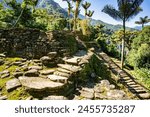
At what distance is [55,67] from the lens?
10.5 m

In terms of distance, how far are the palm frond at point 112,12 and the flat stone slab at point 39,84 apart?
9199 millimetres

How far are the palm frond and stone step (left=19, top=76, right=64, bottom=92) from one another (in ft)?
30.2

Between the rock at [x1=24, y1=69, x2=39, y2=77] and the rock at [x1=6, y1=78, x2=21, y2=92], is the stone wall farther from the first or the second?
the rock at [x1=6, y1=78, x2=21, y2=92]

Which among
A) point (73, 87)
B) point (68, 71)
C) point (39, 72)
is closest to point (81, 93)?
point (73, 87)

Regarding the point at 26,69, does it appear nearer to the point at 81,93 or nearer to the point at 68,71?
the point at 68,71

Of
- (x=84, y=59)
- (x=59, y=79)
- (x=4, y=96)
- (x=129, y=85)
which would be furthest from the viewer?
(x=129, y=85)

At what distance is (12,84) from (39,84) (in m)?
0.94

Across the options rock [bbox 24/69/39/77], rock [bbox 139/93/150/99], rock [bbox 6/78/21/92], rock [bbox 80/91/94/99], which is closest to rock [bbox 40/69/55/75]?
rock [bbox 24/69/39/77]

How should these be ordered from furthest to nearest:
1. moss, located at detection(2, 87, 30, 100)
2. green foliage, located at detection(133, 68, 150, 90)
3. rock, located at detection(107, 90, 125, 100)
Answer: green foliage, located at detection(133, 68, 150, 90) < rock, located at detection(107, 90, 125, 100) < moss, located at detection(2, 87, 30, 100)

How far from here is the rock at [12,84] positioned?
774cm

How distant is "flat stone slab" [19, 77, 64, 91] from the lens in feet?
24.6

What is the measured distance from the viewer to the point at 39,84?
7863 mm

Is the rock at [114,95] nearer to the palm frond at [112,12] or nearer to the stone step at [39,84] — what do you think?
the stone step at [39,84]

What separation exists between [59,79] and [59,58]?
267 centimetres
